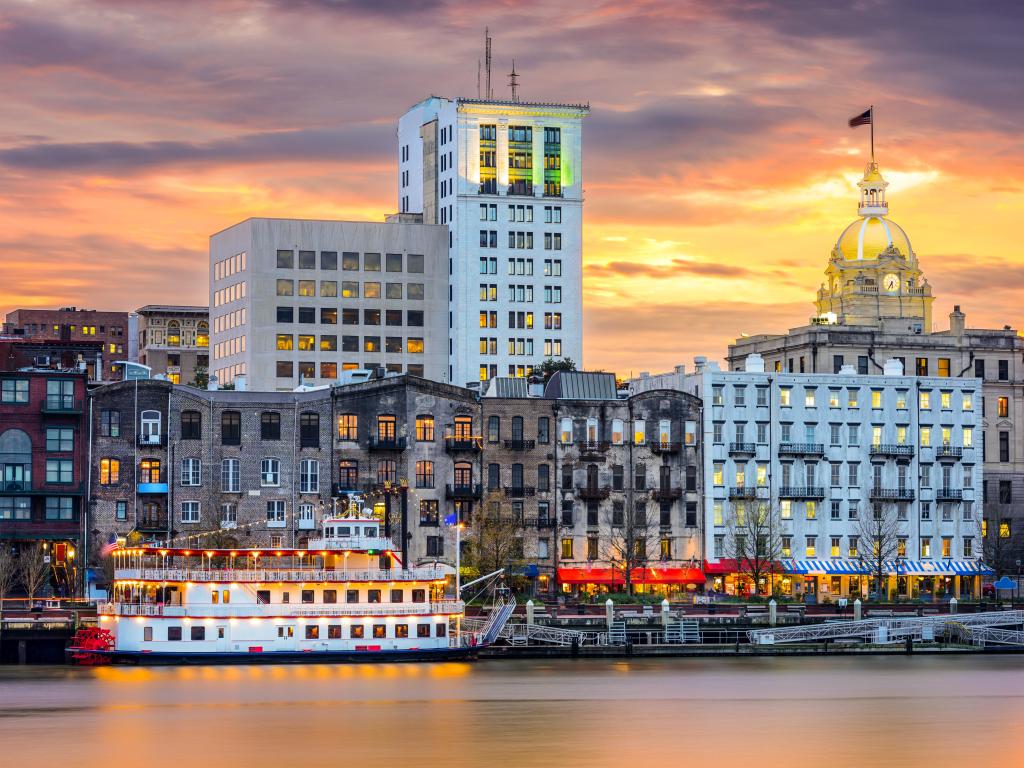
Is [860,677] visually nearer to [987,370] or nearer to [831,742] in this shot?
[831,742]

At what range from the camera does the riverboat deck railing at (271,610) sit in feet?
366

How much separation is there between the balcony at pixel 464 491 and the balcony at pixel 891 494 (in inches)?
1255

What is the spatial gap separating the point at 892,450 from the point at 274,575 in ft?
203

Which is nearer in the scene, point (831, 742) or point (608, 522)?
point (831, 742)

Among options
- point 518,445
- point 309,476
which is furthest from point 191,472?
point 518,445

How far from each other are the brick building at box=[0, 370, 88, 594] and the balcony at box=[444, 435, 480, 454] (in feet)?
80.0

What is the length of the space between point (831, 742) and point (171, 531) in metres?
61.5

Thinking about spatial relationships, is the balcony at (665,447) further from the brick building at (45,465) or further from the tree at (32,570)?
the tree at (32,570)

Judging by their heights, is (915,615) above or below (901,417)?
below

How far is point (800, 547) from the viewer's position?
15662 centimetres

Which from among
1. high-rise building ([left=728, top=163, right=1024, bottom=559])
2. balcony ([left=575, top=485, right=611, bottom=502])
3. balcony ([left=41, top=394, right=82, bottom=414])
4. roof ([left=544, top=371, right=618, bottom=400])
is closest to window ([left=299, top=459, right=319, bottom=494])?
balcony ([left=41, top=394, right=82, bottom=414])

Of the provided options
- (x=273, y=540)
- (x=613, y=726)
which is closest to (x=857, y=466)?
(x=273, y=540)

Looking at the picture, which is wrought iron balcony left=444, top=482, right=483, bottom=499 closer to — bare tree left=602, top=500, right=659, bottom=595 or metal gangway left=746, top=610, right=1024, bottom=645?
bare tree left=602, top=500, right=659, bottom=595

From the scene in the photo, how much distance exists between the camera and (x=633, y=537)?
485ft
